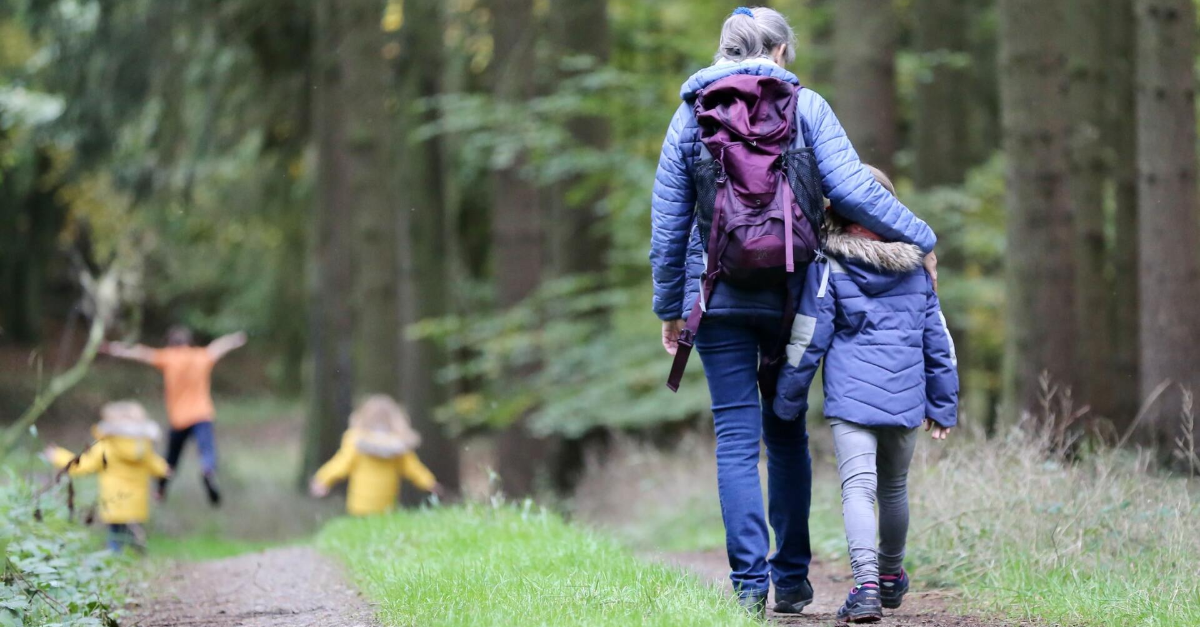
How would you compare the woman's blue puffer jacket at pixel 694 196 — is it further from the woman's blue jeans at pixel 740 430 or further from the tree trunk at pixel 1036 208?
the tree trunk at pixel 1036 208

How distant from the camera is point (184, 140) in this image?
16.9 m

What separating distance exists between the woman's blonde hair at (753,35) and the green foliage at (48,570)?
137 inches

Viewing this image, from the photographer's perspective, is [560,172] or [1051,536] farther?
[560,172]

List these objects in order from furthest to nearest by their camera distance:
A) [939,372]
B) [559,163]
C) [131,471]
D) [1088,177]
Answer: [559,163] → [1088,177] → [131,471] → [939,372]

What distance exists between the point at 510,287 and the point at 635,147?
2260mm

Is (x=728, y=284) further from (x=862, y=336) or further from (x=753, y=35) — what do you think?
(x=753, y=35)

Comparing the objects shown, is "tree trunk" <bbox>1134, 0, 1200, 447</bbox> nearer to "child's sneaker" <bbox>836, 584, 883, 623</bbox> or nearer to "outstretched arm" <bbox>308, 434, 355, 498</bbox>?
"child's sneaker" <bbox>836, 584, 883, 623</bbox>

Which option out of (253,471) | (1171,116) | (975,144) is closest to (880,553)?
(1171,116)

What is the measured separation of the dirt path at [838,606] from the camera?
5023 mm

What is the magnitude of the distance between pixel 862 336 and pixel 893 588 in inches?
47.1

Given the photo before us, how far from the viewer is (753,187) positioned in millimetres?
4547

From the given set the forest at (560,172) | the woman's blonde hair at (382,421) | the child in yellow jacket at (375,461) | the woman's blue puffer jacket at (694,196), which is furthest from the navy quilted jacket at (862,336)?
the woman's blonde hair at (382,421)

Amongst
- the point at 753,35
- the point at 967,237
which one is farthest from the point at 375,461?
the point at 967,237

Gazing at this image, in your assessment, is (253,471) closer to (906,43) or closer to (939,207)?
(906,43)
